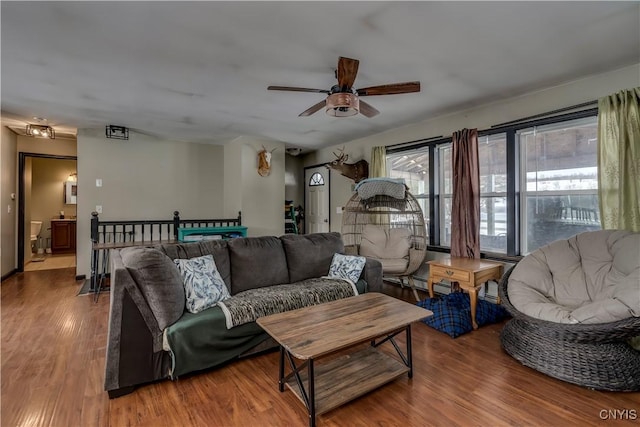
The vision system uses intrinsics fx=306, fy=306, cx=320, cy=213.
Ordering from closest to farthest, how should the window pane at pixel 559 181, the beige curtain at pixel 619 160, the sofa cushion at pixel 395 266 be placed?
the beige curtain at pixel 619 160, the window pane at pixel 559 181, the sofa cushion at pixel 395 266

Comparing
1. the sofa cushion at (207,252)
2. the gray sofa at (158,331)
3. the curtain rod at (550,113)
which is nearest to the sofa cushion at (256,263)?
the sofa cushion at (207,252)

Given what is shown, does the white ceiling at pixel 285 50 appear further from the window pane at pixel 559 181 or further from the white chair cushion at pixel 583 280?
the white chair cushion at pixel 583 280

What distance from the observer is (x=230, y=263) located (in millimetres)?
2916

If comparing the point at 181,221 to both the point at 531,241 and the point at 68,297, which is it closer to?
the point at 68,297

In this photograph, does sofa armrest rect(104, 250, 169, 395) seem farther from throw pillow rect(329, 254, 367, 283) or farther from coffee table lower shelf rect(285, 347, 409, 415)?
throw pillow rect(329, 254, 367, 283)

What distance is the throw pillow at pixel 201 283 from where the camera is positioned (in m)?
2.38

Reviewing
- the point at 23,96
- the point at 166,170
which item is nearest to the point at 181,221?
the point at 166,170

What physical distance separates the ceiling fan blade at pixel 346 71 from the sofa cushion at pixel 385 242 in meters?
2.49

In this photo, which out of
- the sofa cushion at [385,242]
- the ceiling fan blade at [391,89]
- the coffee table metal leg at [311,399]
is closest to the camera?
the coffee table metal leg at [311,399]

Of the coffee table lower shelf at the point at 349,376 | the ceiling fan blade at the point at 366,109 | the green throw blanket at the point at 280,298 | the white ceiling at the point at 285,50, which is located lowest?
the coffee table lower shelf at the point at 349,376

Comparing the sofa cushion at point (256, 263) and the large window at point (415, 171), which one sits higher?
the large window at point (415, 171)

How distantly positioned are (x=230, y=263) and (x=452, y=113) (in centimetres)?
340

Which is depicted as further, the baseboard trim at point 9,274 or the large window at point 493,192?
the baseboard trim at point 9,274

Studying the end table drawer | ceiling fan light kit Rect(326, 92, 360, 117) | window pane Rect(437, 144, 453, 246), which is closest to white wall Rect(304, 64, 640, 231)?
window pane Rect(437, 144, 453, 246)
